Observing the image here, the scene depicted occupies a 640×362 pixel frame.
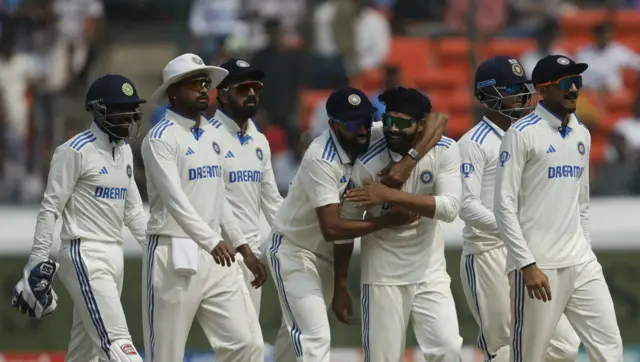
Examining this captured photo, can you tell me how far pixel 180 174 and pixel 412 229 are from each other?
1.64 metres

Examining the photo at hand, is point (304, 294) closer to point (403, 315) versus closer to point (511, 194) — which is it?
point (403, 315)

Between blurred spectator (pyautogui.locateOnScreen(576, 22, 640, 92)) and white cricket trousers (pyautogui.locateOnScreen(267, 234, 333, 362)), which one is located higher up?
blurred spectator (pyautogui.locateOnScreen(576, 22, 640, 92))

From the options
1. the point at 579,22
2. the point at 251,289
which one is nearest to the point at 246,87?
the point at 251,289

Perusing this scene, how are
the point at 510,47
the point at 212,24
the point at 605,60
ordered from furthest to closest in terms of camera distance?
1. the point at 605,60
2. the point at 510,47
3. the point at 212,24

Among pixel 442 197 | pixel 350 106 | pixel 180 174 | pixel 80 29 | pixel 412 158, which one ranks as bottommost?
pixel 442 197

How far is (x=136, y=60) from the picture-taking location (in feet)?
46.9

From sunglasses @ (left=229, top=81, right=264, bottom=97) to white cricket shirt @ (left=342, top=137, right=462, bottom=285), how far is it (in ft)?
5.69

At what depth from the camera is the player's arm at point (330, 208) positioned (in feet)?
27.6

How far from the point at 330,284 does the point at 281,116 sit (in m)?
5.32

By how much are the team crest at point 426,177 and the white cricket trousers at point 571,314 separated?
2.75 ft

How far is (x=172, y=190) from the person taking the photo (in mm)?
8609

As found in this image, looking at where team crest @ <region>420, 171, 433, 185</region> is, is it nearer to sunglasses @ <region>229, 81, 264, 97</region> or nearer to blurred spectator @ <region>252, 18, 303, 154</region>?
sunglasses @ <region>229, 81, 264, 97</region>

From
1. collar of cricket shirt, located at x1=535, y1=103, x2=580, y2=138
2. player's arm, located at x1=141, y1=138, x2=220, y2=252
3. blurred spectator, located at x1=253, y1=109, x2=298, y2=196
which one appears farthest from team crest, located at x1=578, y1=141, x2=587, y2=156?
blurred spectator, located at x1=253, y1=109, x2=298, y2=196

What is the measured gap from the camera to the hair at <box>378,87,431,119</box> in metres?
8.38
